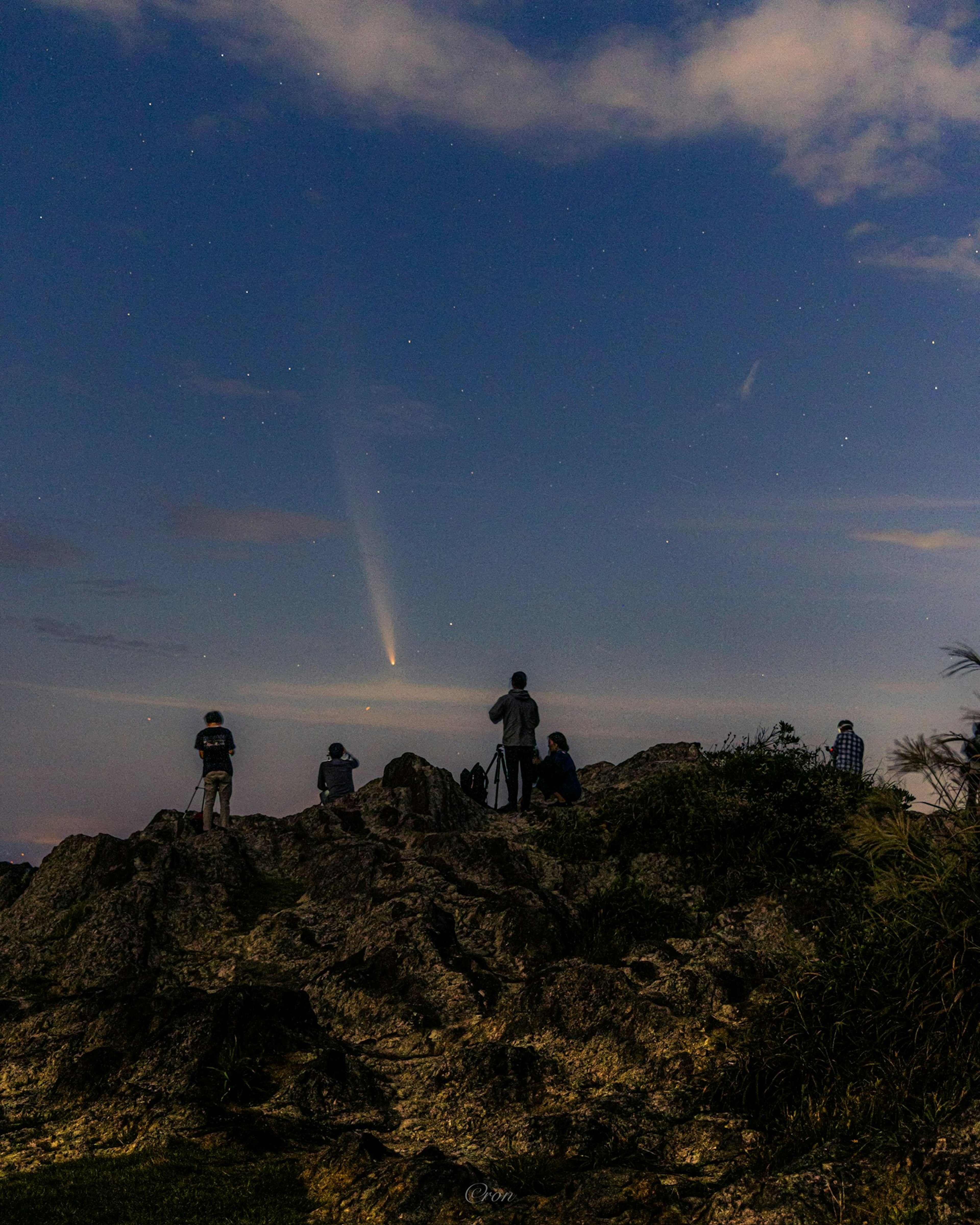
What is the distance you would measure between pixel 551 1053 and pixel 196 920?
7523mm

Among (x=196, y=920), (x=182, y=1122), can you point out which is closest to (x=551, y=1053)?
(x=182, y=1122)

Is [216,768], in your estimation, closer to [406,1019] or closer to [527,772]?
[527,772]

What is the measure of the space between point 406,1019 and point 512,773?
1011 cm

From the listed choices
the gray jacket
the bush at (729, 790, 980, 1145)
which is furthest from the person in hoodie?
the bush at (729, 790, 980, 1145)

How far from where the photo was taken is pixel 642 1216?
8.25m

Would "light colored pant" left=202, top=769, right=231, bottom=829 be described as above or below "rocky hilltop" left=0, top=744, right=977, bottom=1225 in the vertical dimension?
above

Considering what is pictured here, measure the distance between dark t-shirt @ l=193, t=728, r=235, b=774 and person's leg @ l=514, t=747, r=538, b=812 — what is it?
21.5 feet

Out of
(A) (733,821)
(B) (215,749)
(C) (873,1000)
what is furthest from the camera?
(B) (215,749)

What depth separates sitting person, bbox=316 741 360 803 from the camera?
2470 centimetres

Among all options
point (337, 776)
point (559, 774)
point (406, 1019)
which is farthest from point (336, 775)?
point (406, 1019)

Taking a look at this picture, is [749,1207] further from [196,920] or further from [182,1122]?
[196,920]

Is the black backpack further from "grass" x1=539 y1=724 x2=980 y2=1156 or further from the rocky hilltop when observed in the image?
"grass" x1=539 y1=724 x2=980 y2=1156

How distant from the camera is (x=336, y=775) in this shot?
24844 mm

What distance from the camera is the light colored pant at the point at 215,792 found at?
22.7 meters
